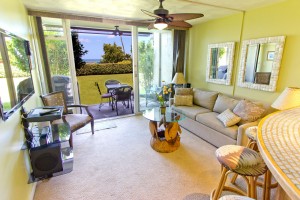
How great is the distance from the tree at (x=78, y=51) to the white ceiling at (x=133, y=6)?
6.65ft

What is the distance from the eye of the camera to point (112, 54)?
20.3 ft

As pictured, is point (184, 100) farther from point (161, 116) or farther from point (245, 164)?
point (245, 164)

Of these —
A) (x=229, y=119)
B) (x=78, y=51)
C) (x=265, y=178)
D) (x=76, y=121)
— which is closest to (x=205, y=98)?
(x=229, y=119)

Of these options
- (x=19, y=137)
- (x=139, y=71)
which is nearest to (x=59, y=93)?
(x=19, y=137)

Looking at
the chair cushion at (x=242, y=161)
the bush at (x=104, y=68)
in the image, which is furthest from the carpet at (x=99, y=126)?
the chair cushion at (x=242, y=161)

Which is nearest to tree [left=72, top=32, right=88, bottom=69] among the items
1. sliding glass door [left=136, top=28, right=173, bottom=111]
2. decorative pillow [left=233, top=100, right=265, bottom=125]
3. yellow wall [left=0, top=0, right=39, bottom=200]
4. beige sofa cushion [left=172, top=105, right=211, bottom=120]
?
sliding glass door [left=136, top=28, right=173, bottom=111]

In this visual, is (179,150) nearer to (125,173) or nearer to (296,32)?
(125,173)

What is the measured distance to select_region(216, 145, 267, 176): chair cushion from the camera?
1.42 meters

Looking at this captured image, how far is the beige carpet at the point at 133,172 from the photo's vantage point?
195cm

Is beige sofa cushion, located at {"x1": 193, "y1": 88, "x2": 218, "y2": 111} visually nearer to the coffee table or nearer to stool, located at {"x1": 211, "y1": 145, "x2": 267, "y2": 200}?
the coffee table

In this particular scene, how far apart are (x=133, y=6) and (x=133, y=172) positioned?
2664mm

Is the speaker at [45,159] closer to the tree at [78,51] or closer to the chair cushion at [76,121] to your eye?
the chair cushion at [76,121]

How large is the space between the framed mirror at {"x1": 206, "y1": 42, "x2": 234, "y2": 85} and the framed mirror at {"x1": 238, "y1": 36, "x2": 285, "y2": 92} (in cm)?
28

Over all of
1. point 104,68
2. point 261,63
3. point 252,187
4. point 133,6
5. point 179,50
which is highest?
point 133,6
